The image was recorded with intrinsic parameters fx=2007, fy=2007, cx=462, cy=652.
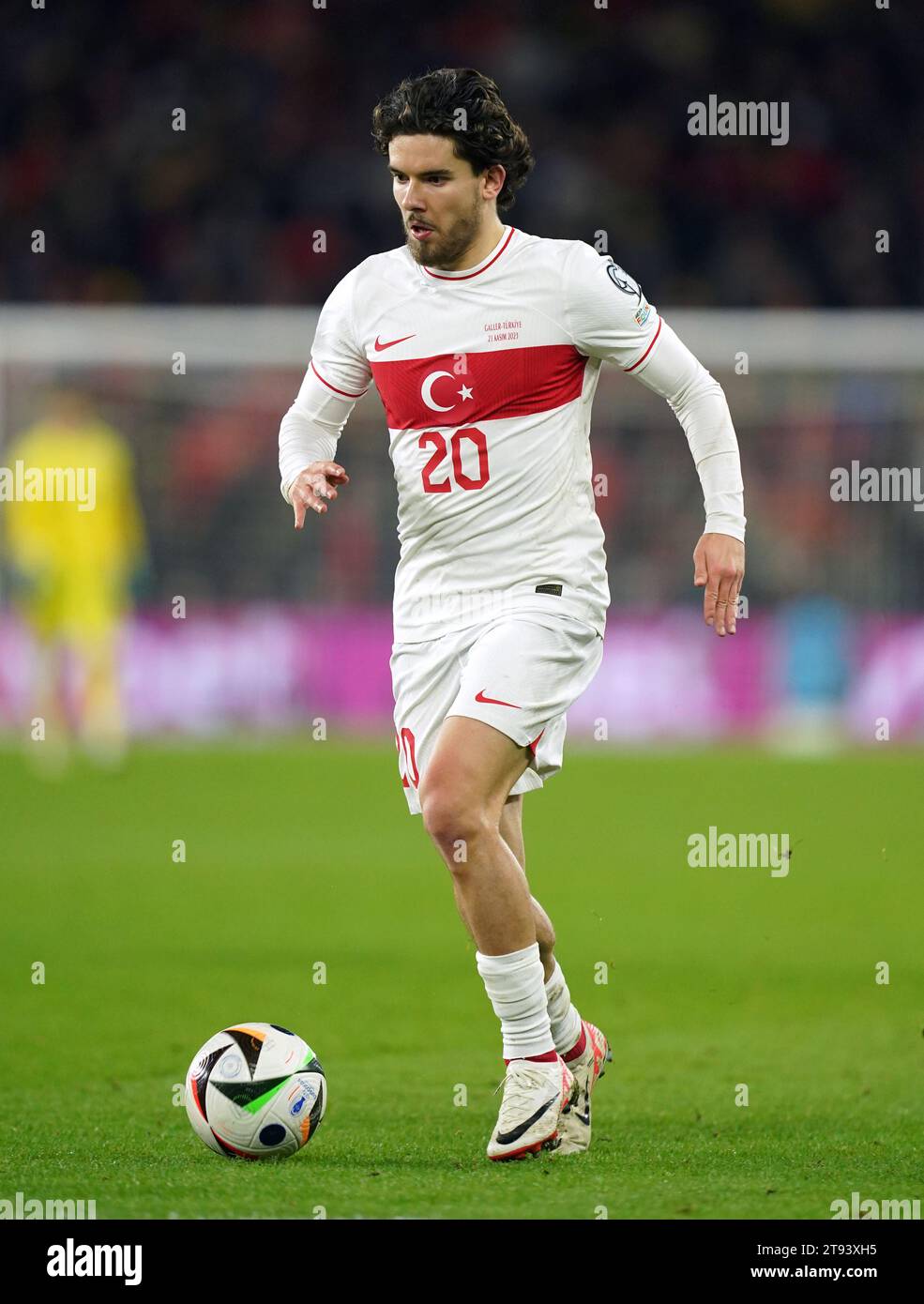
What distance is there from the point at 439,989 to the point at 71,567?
9077 millimetres

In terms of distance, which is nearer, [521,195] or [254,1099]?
[254,1099]

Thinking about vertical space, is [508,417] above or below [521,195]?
below

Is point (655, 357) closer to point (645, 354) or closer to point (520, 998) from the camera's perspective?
point (645, 354)

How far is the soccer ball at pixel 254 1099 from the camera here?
4.70 m

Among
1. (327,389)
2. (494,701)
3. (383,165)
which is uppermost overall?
(383,165)

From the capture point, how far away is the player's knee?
4668mm

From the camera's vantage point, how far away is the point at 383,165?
23.1 metres

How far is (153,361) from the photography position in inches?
738

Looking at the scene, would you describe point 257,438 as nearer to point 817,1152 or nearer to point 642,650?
point 642,650

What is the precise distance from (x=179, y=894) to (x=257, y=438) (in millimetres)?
9811

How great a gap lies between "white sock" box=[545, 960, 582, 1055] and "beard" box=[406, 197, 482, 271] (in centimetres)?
183

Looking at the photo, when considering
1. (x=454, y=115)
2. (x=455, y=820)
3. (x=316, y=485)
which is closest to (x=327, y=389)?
(x=316, y=485)

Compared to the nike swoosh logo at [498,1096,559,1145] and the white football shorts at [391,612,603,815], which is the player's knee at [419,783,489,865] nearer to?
the white football shorts at [391,612,603,815]
